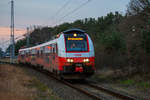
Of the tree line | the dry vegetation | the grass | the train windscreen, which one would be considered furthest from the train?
the tree line

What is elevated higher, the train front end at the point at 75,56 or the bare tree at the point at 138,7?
the bare tree at the point at 138,7

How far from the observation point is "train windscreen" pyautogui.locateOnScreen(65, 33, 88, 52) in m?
15.8

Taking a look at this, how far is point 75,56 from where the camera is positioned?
1546 cm

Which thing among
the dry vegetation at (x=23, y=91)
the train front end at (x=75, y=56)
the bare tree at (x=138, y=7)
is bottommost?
the dry vegetation at (x=23, y=91)

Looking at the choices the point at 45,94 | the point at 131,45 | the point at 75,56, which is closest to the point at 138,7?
the point at 131,45

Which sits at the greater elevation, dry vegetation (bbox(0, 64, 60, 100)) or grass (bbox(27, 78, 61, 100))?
dry vegetation (bbox(0, 64, 60, 100))

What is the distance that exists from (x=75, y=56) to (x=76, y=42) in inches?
42.8

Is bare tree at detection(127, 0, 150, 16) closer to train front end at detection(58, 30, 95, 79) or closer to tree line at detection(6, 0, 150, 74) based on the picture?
tree line at detection(6, 0, 150, 74)

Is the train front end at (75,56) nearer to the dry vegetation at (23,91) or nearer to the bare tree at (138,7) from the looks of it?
the dry vegetation at (23,91)

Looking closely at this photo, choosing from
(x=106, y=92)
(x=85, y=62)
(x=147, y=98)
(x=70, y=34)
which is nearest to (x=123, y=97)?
(x=147, y=98)

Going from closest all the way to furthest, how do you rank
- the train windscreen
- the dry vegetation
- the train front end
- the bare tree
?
the dry vegetation → the train front end → the train windscreen → the bare tree

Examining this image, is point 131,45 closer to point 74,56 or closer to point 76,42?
point 76,42

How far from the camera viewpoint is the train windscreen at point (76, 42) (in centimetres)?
1579

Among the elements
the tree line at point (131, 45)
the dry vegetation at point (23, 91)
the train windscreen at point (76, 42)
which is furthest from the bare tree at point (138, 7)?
the dry vegetation at point (23, 91)
